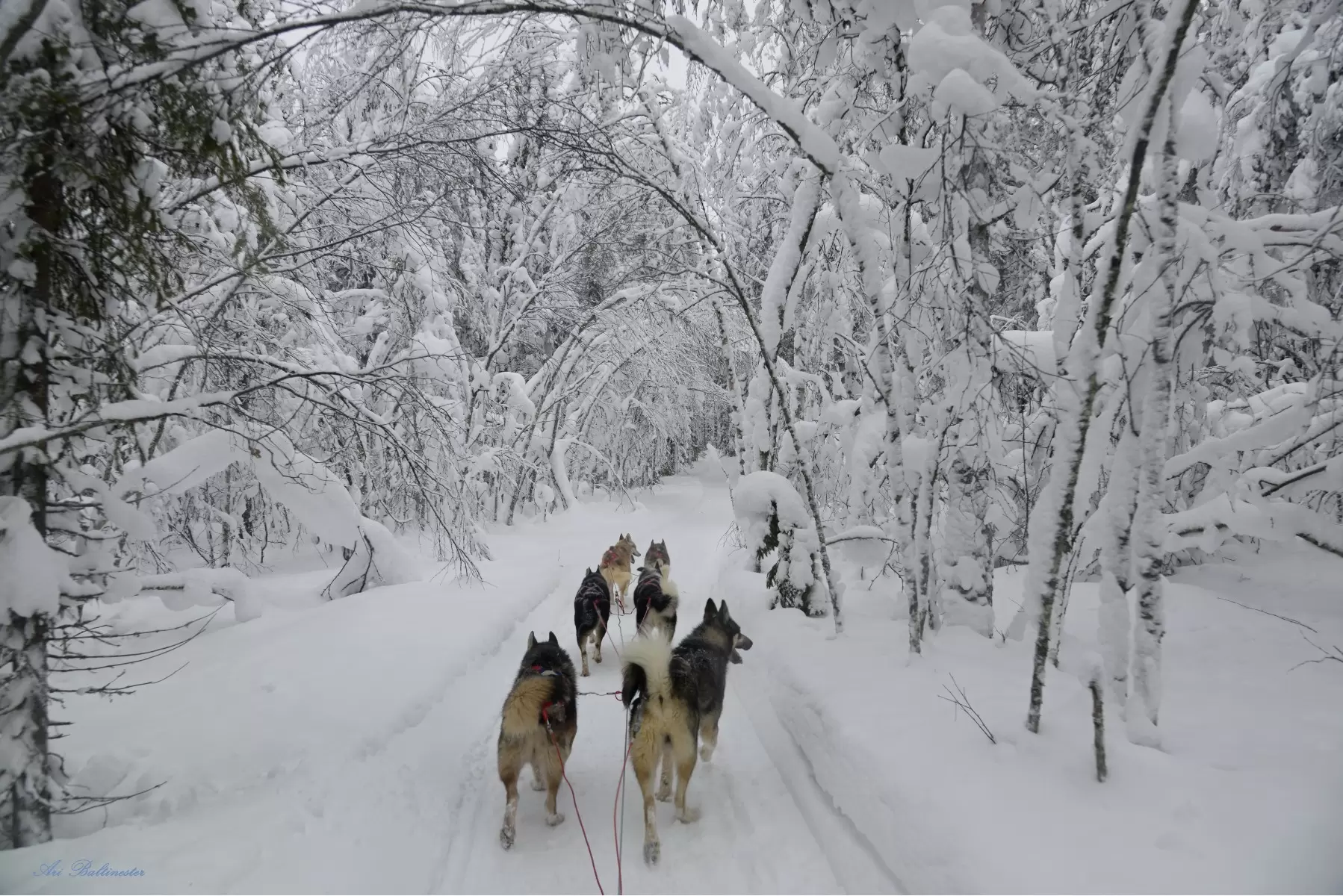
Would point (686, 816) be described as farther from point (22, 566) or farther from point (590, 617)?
point (22, 566)

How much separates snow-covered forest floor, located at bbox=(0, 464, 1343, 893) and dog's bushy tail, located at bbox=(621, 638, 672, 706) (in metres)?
0.88

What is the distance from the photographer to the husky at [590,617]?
21.4ft

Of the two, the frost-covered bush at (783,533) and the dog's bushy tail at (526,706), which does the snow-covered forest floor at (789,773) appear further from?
the frost-covered bush at (783,533)

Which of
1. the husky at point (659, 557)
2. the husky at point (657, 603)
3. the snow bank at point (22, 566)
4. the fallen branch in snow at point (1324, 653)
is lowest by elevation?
the husky at point (659, 557)

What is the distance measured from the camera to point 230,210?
6199 mm

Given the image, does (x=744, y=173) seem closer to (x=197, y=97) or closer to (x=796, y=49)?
(x=796, y=49)

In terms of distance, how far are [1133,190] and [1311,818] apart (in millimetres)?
2787

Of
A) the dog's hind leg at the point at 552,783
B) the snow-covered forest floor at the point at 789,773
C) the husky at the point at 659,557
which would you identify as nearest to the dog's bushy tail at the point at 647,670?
the dog's hind leg at the point at 552,783

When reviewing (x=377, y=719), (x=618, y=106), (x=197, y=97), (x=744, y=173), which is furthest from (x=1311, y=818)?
(x=744, y=173)

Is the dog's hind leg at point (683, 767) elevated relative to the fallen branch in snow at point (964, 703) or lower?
lower

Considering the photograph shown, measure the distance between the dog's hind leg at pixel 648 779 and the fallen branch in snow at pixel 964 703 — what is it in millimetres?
1816

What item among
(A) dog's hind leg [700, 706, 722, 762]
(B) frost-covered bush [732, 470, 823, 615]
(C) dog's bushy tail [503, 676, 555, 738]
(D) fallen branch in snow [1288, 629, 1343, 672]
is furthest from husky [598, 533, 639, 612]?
(D) fallen branch in snow [1288, 629, 1343, 672]

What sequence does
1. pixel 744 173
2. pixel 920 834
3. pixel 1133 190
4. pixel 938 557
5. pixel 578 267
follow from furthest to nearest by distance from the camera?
pixel 578 267 < pixel 744 173 < pixel 938 557 < pixel 920 834 < pixel 1133 190

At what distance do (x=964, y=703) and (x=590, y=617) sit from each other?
3919 mm
